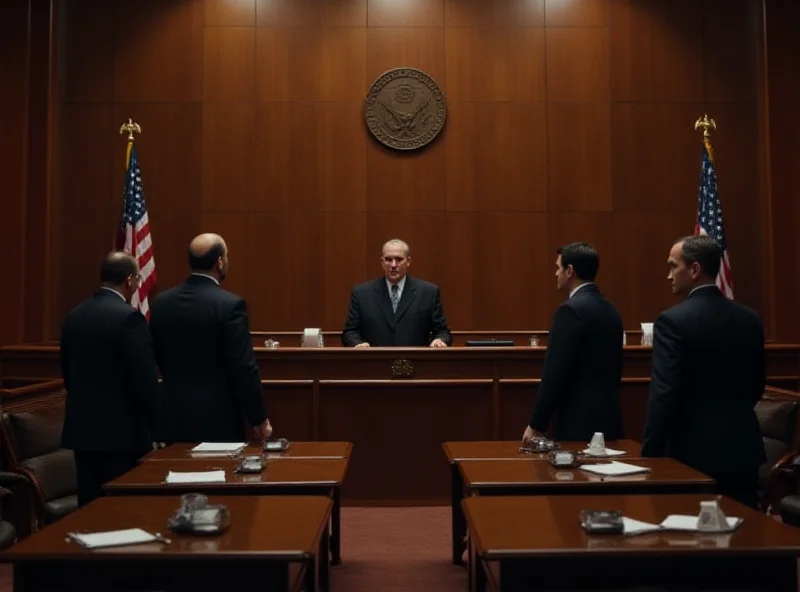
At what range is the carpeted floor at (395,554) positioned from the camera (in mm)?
4066

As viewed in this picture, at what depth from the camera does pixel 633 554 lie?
197 cm

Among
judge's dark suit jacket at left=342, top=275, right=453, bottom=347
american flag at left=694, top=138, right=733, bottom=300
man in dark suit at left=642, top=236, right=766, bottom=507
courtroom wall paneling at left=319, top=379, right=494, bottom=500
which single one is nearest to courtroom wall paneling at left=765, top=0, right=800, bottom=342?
american flag at left=694, top=138, right=733, bottom=300

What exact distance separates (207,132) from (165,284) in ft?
4.69

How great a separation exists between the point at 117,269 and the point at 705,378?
7.89ft

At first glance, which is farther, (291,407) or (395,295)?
(395,295)

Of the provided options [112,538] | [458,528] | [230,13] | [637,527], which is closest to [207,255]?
[458,528]

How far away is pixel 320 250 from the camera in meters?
8.15

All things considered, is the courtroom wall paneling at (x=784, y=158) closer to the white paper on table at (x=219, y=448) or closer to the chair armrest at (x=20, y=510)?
the white paper on table at (x=219, y=448)

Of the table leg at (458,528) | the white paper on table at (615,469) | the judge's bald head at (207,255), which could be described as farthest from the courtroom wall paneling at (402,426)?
the white paper on table at (615,469)

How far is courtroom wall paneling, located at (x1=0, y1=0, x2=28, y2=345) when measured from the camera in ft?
25.0

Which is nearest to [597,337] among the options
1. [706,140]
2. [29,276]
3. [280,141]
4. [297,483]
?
[297,483]

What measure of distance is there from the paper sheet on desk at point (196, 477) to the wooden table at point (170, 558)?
49 centimetres

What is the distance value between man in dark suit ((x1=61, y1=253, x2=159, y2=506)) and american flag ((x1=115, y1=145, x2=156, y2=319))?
380 centimetres

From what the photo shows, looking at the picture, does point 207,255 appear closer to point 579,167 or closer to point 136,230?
point 136,230
